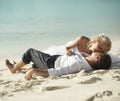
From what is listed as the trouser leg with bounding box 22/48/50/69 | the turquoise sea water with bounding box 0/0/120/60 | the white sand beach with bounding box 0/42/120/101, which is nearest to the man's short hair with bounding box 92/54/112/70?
the white sand beach with bounding box 0/42/120/101

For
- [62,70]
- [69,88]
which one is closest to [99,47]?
[62,70]

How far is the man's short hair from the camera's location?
5.35 meters

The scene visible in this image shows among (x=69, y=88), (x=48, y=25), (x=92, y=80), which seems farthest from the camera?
(x=48, y=25)

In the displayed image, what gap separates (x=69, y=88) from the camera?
426 cm

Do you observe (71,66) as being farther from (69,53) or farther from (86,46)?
(86,46)

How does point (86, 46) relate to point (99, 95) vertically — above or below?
above

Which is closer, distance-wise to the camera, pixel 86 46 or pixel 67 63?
pixel 67 63

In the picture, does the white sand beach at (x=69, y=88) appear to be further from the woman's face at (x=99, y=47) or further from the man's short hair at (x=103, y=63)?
the woman's face at (x=99, y=47)

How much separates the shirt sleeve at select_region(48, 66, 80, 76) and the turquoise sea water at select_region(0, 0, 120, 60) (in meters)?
3.78

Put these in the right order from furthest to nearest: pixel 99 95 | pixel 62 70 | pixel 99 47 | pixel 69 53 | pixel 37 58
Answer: pixel 37 58 < pixel 69 53 < pixel 99 47 < pixel 62 70 < pixel 99 95

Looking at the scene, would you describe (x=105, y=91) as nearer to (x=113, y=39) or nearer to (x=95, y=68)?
(x=95, y=68)

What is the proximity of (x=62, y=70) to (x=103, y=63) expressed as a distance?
22.6 inches

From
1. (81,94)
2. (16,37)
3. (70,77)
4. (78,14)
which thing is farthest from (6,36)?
(81,94)

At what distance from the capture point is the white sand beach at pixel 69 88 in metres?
3.86
